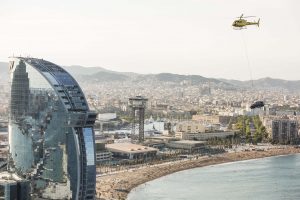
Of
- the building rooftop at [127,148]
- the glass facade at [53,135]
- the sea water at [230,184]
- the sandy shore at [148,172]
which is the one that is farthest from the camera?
the building rooftop at [127,148]

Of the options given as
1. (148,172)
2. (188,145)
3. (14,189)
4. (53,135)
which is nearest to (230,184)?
(148,172)

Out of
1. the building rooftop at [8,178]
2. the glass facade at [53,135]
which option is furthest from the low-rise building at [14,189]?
the glass facade at [53,135]

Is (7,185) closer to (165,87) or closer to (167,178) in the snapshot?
(167,178)

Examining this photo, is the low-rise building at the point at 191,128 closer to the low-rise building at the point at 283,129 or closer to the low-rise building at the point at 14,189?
the low-rise building at the point at 283,129

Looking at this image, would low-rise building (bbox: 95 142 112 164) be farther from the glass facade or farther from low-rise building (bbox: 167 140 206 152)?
the glass facade

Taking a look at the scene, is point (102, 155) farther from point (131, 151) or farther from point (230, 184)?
point (230, 184)

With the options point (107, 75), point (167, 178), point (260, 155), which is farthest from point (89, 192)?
point (107, 75)
